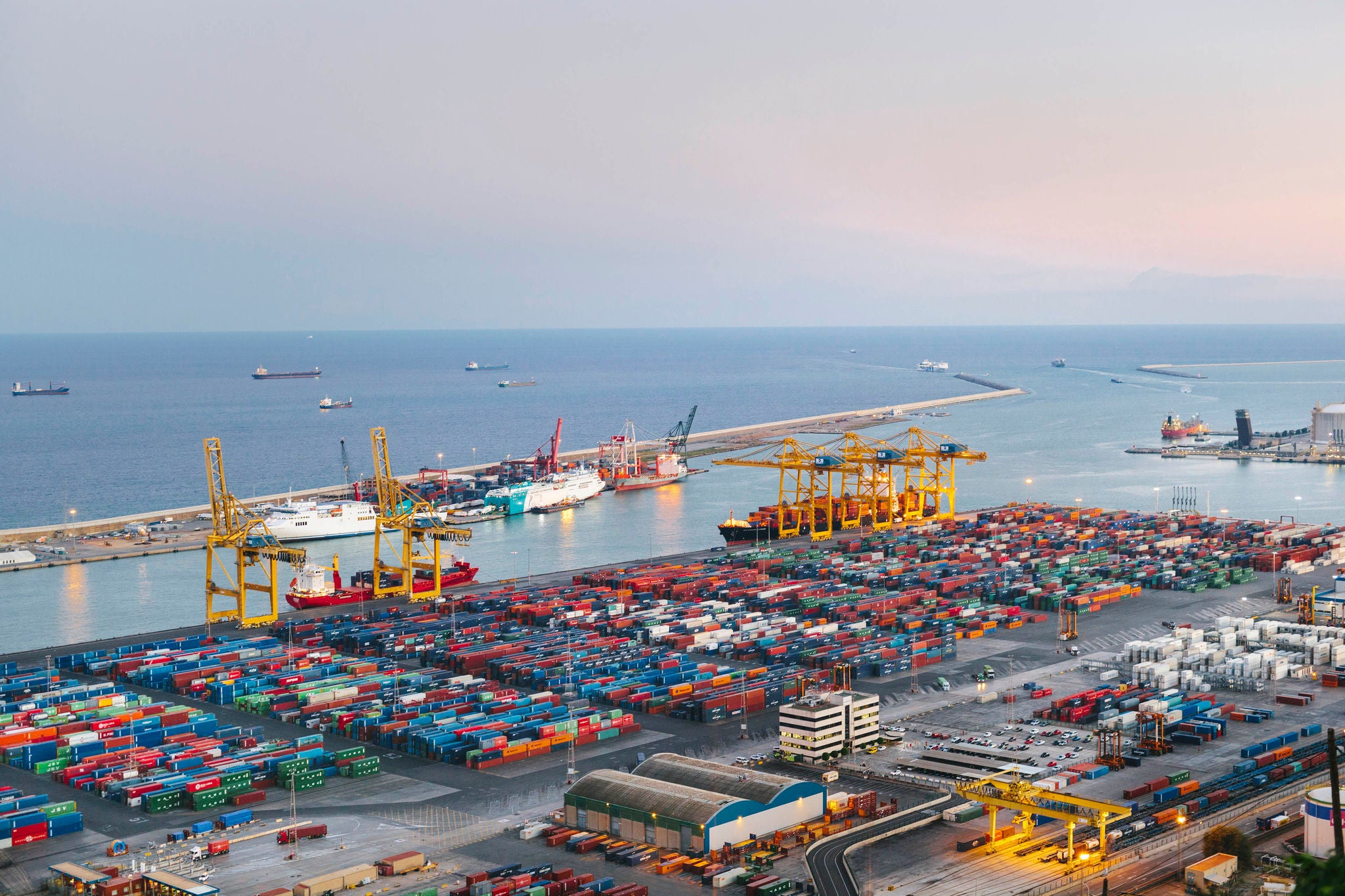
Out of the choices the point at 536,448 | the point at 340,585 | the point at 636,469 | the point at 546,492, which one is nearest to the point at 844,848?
the point at 340,585

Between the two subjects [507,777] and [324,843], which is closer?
[324,843]

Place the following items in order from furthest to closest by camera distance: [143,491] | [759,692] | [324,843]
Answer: [143,491] < [759,692] < [324,843]

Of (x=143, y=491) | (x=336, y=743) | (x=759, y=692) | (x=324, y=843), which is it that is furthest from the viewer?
(x=143, y=491)

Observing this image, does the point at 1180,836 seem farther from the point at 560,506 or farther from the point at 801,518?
the point at 560,506

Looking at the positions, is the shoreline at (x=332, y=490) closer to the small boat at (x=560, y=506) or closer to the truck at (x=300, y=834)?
the small boat at (x=560, y=506)

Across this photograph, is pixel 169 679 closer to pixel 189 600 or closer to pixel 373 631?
pixel 373 631

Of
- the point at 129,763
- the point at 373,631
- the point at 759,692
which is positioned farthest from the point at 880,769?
the point at 373,631
